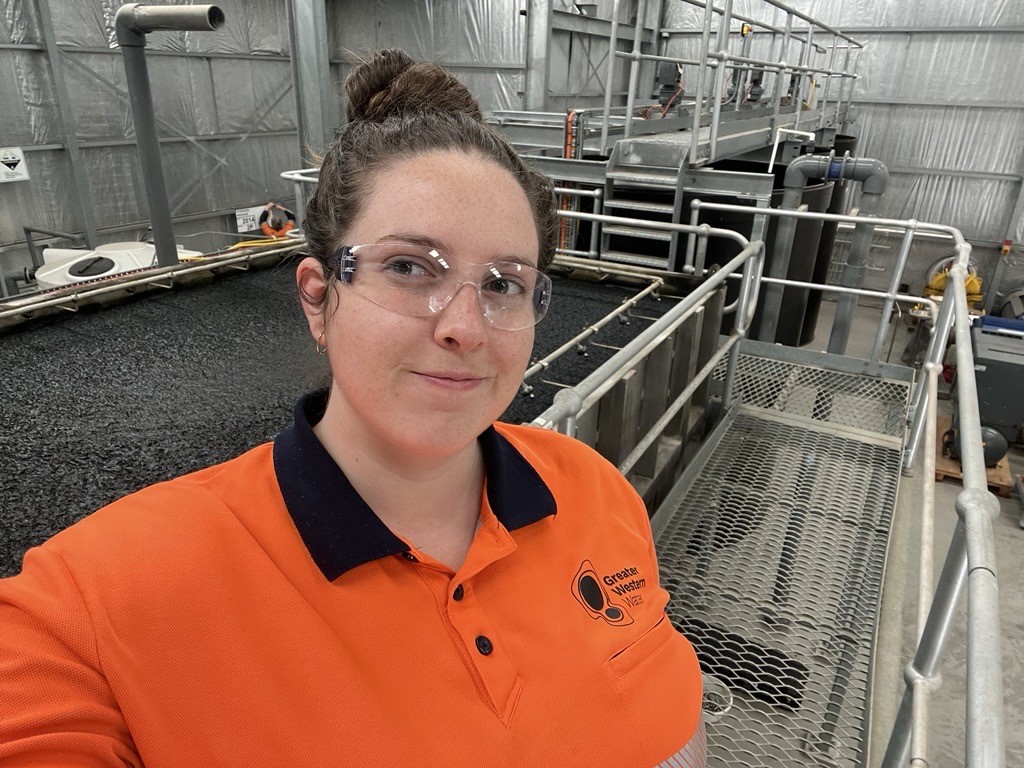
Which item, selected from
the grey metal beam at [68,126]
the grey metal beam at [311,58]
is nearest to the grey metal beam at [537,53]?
the grey metal beam at [311,58]

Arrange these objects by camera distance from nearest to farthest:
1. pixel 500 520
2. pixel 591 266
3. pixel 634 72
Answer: pixel 500 520
pixel 591 266
pixel 634 72

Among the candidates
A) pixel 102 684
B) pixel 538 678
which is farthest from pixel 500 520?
pixel 102 684

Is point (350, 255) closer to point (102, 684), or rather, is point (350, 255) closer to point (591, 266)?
point (102, 684)

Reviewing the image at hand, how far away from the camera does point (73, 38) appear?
25.2 ft

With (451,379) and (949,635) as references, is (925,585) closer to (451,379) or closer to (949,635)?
(949,635)

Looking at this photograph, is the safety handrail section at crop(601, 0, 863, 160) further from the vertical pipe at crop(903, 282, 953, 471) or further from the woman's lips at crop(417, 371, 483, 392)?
→ the woman's lips at crop(417, 371, 483, 392)

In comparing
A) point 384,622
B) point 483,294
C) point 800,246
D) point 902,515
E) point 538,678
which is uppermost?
point 483,294

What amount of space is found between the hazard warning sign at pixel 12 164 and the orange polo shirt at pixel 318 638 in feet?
28.1

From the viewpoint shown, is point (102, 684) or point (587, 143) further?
point (587, 143)

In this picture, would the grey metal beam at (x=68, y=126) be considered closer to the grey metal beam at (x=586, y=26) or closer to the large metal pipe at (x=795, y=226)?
the grey metal beam at (x=586, y=26)

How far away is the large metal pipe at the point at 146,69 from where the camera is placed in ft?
11.1

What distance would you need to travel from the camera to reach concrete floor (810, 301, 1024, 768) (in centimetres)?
200

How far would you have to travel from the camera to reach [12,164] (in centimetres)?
736

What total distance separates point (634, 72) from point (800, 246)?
2.00 meters
